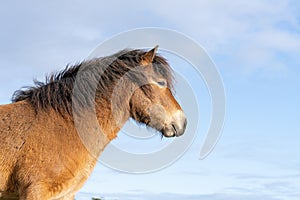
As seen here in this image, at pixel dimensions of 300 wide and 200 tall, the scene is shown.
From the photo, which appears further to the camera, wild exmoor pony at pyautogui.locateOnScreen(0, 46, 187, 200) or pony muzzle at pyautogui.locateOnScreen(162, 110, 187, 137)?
pony muzzle at pyautogui.locateOnScreen(162, 110, 187, 137)

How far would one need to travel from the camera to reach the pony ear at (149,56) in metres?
10.9

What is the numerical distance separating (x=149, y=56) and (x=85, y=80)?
124cm

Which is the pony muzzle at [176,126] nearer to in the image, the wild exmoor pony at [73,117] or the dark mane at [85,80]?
the wild exmoor pony at [73,117]

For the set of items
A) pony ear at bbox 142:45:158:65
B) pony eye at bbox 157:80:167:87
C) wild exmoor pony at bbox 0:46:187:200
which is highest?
pony ear at bbox 142:45:158:65

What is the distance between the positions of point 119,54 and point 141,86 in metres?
0.78

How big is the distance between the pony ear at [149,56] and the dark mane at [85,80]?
0.09m

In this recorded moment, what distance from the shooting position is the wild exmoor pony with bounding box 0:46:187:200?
1001cm

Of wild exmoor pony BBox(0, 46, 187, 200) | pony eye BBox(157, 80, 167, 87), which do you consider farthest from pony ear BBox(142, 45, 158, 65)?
pony eye BBox(157, 80, 167, 87)

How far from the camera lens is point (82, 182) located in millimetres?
10398

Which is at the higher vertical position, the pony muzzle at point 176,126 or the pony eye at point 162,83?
Result: the pony eye at point 162,83

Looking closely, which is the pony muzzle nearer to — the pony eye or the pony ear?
the pony eye

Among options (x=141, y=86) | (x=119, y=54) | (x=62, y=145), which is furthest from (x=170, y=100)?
(x=62, y=145)

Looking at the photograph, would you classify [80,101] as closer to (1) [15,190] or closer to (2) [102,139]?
(2) [102,139]

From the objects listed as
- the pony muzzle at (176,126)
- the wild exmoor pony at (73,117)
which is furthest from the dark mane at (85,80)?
the pony muzzle at (176,126)
